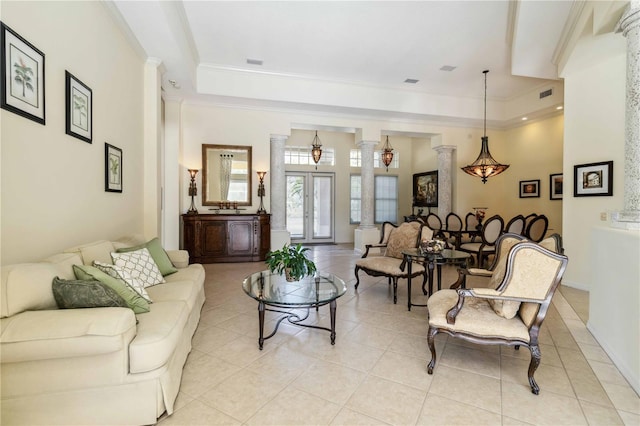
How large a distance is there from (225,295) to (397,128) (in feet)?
18.8

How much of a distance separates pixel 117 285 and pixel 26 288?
0.49m

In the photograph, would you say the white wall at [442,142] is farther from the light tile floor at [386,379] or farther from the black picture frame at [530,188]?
the light tile floor at [386,379]

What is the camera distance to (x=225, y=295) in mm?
4211

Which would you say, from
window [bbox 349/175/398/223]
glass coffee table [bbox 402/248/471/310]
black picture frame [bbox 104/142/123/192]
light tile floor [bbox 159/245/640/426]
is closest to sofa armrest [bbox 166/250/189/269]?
light tile floor [bbox 159/245/640/426]

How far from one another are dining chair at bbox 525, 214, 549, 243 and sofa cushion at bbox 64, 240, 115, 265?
6533 mm

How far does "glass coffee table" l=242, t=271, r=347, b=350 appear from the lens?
2.64 m

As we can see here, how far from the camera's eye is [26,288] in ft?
5.65

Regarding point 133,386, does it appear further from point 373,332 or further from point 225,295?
point 225,295

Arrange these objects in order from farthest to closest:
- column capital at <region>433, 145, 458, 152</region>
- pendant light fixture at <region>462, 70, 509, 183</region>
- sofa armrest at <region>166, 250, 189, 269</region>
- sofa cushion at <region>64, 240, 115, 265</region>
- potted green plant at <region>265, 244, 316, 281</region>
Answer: column capital at <region>433, 145, 458, 152</region> < pendant light fixture at <region>462, 70, 509, 183</region> < sofa armrest at <region>166, 250, 189, 269</region> < potted green plant at <region>265, 244, 316, 281</region> < sofa cushion at <region>64, 240, 115, 265</region>

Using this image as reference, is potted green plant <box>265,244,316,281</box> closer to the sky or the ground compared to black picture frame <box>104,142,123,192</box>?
closer to the ground

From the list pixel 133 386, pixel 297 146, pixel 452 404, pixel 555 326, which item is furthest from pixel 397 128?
pixel 133 386

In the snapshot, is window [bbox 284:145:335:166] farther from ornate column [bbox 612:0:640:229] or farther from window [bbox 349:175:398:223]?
ornate column [bbox 612:0:640:229]

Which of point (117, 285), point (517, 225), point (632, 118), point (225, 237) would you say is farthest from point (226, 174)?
point (632, 118)

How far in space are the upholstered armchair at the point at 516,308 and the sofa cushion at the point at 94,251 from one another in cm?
279
